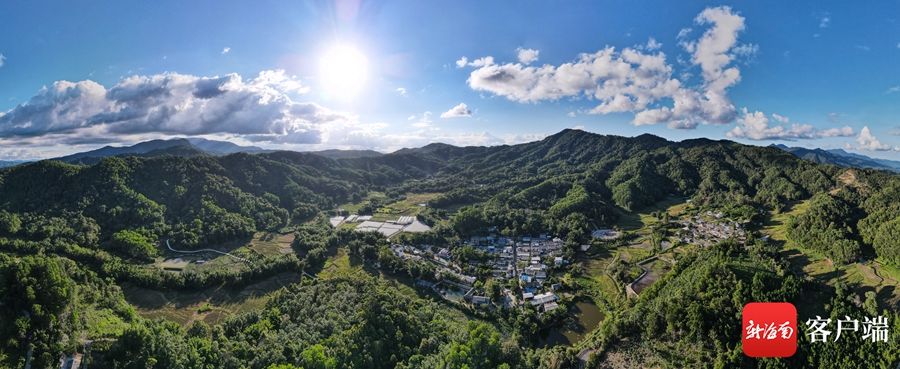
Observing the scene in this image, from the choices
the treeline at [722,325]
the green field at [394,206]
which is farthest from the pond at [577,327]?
the green field at [394,206]

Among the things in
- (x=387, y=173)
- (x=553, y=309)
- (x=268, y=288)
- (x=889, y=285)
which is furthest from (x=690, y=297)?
(x=387, y=173)

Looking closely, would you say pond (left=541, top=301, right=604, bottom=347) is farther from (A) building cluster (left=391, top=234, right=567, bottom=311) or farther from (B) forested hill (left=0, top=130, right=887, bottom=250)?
(B) forested hill (left=0, top=130, right=887, bottom=250)

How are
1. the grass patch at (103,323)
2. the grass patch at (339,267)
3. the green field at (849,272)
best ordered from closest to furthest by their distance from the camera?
1. the grass patch at (103,323)
2. the green field at (849,272)
3. the grass patch at (339,267)

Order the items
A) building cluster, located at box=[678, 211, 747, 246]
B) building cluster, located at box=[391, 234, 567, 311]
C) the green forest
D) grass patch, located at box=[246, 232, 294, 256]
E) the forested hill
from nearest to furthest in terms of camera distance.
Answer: the green forest, building cluster, located at box=[391, 234, 567, 311], building cluster, located at box=[678, 211, 747, 246], grass patch, located at box=[246, 232, 294, 256], the forested hill

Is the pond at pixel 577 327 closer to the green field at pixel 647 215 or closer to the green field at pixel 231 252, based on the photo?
the green field at pixel 647 215

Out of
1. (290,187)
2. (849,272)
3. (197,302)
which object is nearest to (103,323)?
(197,302)

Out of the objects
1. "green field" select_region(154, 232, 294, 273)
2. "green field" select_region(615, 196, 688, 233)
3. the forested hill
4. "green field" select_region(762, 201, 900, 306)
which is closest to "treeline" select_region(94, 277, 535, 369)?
"green field" select_region(154, 232, 294, 273)

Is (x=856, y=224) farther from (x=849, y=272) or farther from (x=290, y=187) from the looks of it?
(x=290, y=187)

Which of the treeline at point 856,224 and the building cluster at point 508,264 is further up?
the treeline at point 856,224
